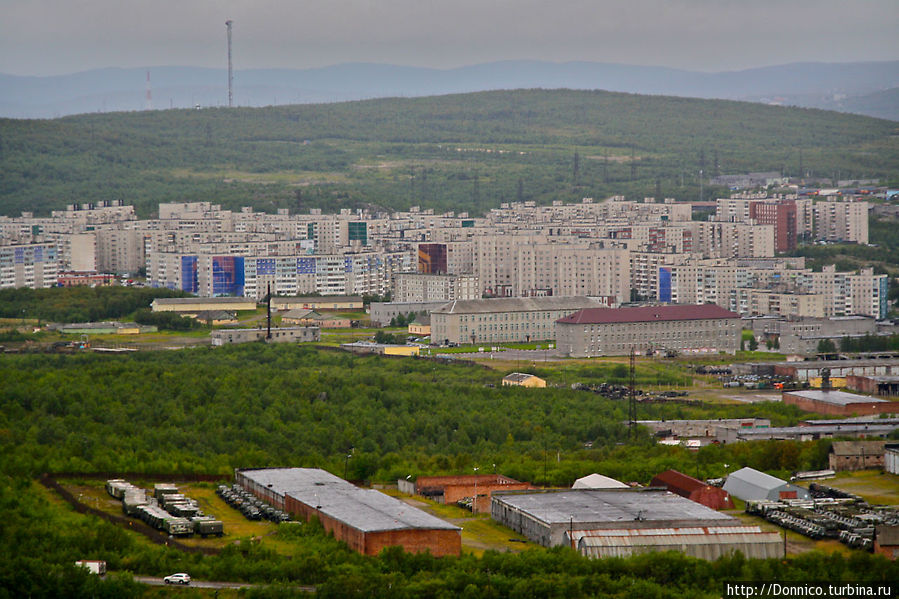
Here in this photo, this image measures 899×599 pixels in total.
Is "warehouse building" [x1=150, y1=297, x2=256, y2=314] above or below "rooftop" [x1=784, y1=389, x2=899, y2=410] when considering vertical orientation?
above

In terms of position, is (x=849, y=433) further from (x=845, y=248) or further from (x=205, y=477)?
(x=845, y=248)

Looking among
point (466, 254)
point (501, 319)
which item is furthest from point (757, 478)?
point (466, 254)

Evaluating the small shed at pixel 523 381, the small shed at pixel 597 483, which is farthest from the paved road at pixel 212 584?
the small shed at pixel 523 381

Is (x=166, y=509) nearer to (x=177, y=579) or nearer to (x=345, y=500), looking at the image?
(x=345, y=500)

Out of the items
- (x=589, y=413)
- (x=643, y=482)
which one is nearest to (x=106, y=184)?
(x=589, y=413)

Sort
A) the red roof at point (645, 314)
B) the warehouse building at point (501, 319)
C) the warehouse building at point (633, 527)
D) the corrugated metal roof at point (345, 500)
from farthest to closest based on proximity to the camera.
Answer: the warehouse building at point (501, 319) → the red roof at point (645, 314) → the corrugated metal roof at point (345, 500) → the warehouse building at point (633, 527)

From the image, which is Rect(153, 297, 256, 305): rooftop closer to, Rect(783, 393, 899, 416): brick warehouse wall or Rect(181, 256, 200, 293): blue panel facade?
Rect(181, 256, 200, 293): blue panel facade

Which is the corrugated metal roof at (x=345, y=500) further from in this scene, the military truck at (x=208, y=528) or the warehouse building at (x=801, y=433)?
the warehouse building at (x=801, y=433)

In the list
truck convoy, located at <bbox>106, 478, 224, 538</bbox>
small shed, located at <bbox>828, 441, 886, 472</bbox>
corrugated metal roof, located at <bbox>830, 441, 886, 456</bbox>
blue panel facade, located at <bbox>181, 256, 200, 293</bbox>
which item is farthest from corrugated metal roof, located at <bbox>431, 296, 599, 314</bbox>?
truck convoy, located at <bbox>106, 478, 224, 538</bbox>
